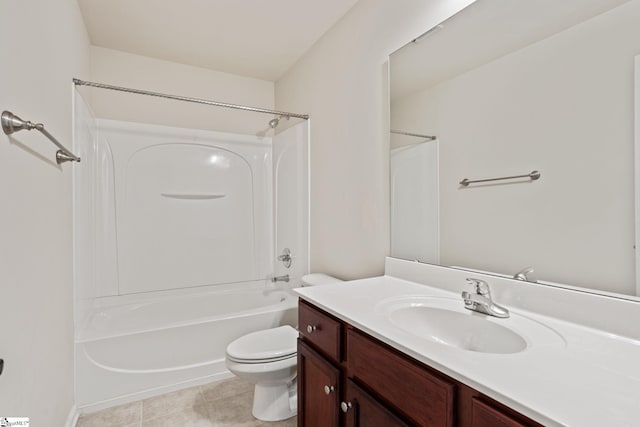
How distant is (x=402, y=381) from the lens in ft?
2.85

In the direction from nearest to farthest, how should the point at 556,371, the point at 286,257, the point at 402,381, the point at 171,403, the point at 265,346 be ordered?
the point at 556,371 < the point at 402,381 < the point at 265,346 < the point at 171,403 < the point at 286,257

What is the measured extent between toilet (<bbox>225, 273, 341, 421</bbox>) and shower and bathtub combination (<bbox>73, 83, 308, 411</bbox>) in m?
0.41

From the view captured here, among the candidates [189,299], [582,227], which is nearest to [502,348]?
[582,227]

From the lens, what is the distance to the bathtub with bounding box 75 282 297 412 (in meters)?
1.88

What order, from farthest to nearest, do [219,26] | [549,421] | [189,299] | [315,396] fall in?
1. [189,299]
2. [219,26]
3. [315,396]
4. [549,421]

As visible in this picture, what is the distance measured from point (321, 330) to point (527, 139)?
1.03 metres

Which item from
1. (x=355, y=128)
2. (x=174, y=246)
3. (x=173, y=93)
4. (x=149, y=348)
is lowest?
(x=149, y=348)

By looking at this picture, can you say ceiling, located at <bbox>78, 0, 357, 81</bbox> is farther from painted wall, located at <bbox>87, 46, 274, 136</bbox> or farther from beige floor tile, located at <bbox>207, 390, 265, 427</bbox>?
beige floor tile, located at <bbox>207, 390, 265, 427</bbox>

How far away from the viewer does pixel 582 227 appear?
39.2 inches

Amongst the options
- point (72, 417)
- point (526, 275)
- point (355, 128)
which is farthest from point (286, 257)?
point (526, 275)

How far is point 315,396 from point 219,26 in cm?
238

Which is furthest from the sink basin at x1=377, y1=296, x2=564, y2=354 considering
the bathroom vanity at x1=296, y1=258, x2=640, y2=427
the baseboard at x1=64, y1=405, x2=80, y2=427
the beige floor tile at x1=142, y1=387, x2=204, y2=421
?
the baseboard at x1=64, y1=405, x2=80, y2=427

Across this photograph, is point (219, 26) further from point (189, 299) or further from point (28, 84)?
point (189, 299)

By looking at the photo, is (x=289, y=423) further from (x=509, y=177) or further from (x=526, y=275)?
(x=509, y=177)
